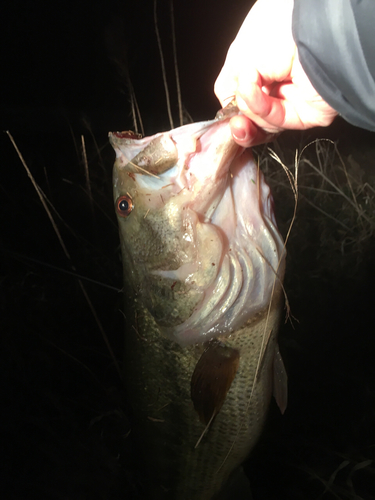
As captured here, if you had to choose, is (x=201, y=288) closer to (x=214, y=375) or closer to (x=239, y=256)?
(x=239, y=256)

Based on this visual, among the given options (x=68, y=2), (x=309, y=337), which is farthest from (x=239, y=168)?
(x=68, y=2)

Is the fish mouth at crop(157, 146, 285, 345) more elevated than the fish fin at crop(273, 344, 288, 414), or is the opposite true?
the fish mouth at crop(157, 146, 285, 345)

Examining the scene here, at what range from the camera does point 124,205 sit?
1.17 metres

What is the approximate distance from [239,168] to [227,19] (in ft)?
11.2

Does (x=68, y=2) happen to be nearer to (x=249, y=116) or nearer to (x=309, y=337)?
(x=249, y=116)

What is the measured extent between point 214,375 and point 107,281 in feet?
6.18

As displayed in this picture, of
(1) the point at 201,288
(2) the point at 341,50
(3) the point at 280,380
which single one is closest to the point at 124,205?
(1) the point at 201,288

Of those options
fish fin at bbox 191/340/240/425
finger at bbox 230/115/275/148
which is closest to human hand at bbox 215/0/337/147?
finger at bbox 230/115/275/148

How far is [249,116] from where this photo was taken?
0.94m

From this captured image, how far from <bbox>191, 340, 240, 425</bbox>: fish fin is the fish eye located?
62cm

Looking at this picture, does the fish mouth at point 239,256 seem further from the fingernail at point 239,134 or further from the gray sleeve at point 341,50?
the gray sleeve at point 341,50

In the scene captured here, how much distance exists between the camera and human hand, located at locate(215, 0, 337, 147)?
0.91 metres

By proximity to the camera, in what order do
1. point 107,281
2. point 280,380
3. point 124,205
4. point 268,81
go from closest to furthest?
point 268,81, point 124,205, point 280,380, point 107,281

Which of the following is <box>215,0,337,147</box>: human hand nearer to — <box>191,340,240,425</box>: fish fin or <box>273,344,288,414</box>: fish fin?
<box>191,340,240,425</box>: fish fin
